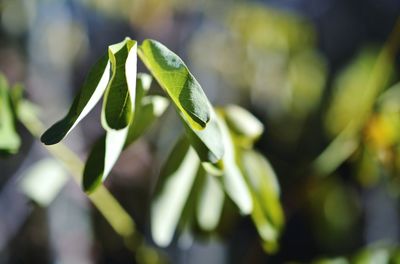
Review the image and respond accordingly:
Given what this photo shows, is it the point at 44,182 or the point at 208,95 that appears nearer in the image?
the point at 44,182

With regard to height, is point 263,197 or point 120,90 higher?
point 120,90

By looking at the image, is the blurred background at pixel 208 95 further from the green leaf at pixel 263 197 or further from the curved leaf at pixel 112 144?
the curved leaf at pixel 112 144

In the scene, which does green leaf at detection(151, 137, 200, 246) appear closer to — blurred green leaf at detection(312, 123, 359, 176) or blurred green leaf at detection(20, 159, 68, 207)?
blurred green leaf at detection(20, 159, 68, 207)

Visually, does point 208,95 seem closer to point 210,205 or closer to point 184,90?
point 210,205

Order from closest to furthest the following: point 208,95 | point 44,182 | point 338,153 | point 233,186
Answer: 1. point 233,186
2. point 44,182
3. point 338,153
4. point 208,95

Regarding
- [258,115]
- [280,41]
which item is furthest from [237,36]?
[258,115]

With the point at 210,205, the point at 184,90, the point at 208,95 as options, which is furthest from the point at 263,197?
the point at 208,95
